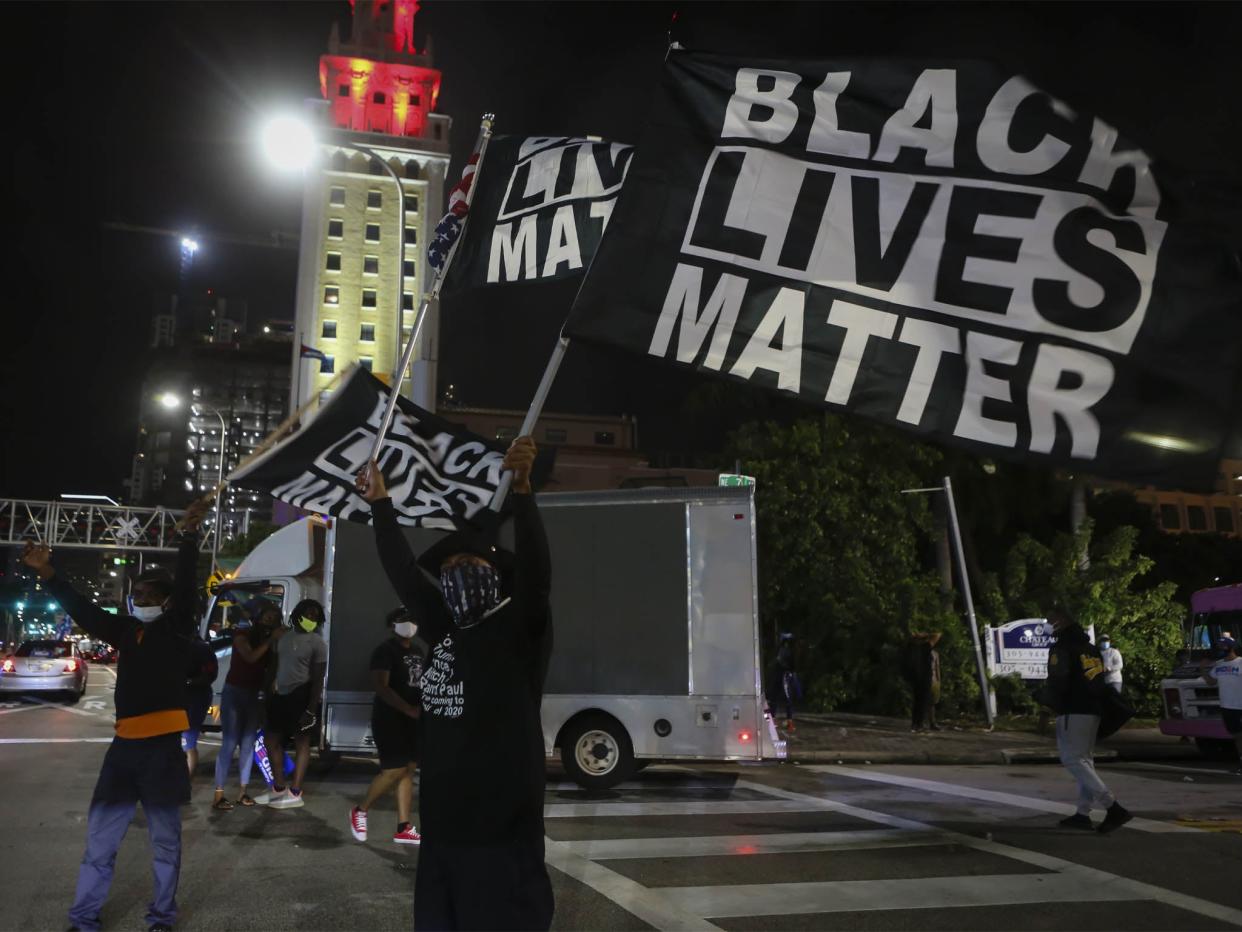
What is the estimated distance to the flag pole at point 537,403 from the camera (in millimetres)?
3859

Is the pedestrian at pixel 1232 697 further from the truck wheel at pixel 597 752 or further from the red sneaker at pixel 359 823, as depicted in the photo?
the red sneaker at pixel 359 823

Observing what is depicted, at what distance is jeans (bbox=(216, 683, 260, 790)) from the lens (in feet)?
31.0

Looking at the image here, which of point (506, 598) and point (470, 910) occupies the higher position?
point (506, 598)

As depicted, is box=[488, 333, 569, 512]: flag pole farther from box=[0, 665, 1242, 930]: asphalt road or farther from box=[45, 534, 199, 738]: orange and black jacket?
box=[0, 665, 1242, 930]: asphalt road

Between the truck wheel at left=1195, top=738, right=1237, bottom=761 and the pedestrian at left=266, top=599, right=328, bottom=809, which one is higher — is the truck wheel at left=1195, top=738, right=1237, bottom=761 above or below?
below

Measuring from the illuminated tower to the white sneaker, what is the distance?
271 feet

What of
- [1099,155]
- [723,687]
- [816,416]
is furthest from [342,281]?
[1099,155]

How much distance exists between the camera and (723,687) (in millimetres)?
10664

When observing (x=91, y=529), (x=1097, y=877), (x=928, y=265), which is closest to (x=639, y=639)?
(x=1097, y=877)

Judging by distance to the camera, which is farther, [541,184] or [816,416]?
[816,416]

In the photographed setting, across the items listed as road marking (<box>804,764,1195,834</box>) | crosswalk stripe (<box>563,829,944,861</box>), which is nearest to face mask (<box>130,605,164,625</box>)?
crosswalk stripe (<box>563,829,944,861</box>)

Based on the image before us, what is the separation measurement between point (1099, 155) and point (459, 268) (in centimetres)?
404

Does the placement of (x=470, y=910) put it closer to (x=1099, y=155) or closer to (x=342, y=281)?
(x=1099, y=155)

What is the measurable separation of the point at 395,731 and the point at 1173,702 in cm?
1297
